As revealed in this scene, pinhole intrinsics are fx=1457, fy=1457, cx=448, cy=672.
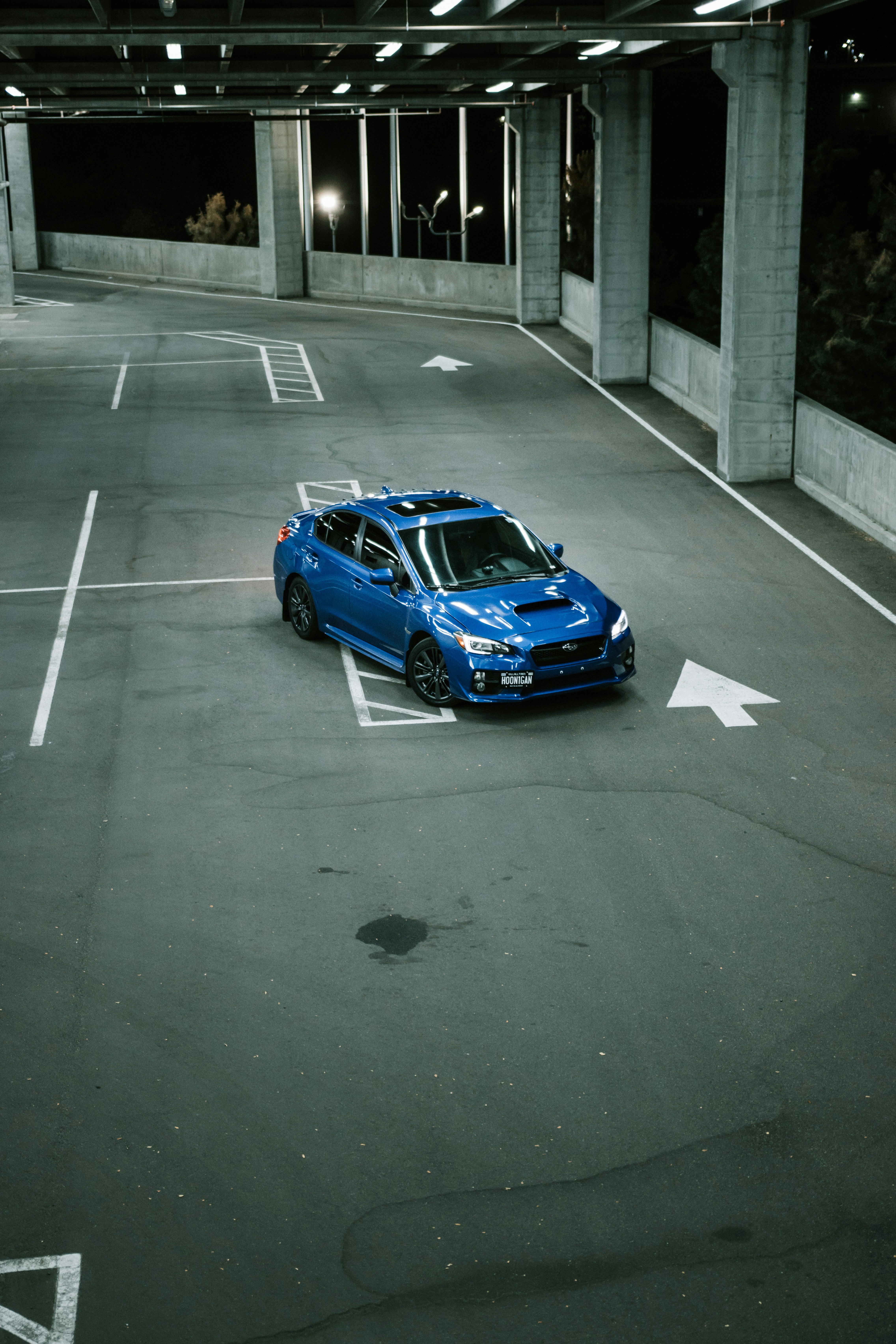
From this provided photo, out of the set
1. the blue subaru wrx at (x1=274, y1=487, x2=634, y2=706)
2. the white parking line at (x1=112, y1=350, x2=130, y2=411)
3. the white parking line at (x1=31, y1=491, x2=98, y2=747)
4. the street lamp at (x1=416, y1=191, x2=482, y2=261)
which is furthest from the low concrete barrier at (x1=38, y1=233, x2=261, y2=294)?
the blue subaru wrx at (x1=274, y1=487, x2=634, y2=706)

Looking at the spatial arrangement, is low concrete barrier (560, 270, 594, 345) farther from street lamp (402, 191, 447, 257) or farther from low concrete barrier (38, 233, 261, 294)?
low concrete barrier (38, 233, 261, 294)

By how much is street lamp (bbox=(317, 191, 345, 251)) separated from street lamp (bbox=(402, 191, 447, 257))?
107 inches

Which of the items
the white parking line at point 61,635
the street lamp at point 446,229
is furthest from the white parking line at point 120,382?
the street lamp at point 446,229

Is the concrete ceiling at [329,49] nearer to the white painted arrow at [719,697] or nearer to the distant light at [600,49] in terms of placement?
the distant light at [600,49]

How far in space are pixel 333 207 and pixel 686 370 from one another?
22.6 metres

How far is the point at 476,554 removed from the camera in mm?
15133

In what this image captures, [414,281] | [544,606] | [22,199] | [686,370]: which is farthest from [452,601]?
[22,199]

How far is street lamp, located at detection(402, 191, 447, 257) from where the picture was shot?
45.2 metres

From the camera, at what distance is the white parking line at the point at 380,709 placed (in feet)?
46.2

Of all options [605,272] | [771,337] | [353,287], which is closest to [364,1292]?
[771,337]

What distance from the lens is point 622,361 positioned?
3189 cm

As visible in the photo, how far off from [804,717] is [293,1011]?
22.2 feet

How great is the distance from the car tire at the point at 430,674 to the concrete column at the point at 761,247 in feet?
35.8

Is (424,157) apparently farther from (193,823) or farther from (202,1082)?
(202,1082)
